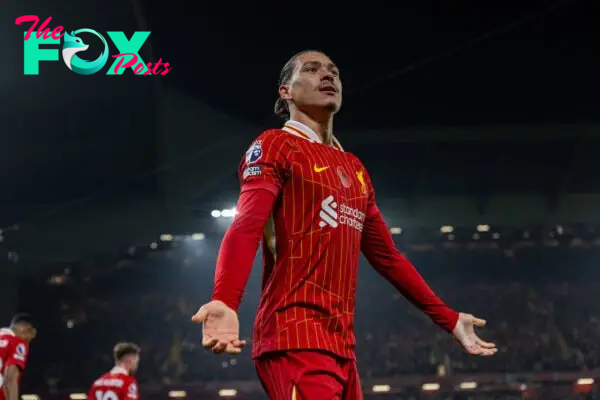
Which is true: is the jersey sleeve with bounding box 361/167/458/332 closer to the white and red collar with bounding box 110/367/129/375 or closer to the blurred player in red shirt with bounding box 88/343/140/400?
the blurred player in red shirt with bounding box 88/343/140/400

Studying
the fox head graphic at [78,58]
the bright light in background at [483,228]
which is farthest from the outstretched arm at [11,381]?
the bright light in background at [483,228]

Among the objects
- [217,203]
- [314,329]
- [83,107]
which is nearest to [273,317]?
[314,329]

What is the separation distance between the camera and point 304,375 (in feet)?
5.75

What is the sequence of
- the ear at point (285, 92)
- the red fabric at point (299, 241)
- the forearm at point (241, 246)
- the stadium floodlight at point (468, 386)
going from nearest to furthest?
1. the forearm at point (241, 246)
2. the red fabric at point (299, 241)
3. the ear at point (285, 92)
4. the stadium floodlight at point (468, 386)

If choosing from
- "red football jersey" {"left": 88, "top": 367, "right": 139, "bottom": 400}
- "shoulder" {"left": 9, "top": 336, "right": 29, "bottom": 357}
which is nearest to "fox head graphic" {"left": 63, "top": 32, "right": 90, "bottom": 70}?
"shoulder" {"left": 9, "top": 336, "right": 29, "bottom": 357}

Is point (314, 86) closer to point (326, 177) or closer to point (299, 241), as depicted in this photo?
point (326, 177)

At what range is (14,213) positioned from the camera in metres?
16.8

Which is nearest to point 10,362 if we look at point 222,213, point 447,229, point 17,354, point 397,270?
point 17,354

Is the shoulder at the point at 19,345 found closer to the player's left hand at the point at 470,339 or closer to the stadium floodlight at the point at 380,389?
the player's left hand at the point at 470,339

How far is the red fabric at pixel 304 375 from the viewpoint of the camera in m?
1.73

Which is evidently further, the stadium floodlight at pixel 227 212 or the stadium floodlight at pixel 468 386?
the stadium floodlight at pixel 227 212

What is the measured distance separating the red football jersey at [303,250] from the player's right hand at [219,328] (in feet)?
0.88

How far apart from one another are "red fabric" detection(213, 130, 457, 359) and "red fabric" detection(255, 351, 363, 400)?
0.08ft

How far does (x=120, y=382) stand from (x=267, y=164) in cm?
526
